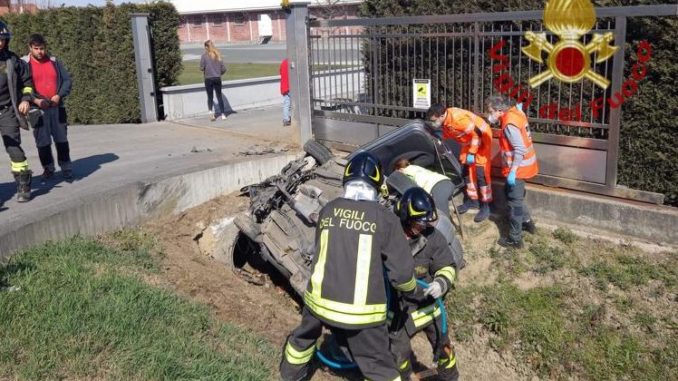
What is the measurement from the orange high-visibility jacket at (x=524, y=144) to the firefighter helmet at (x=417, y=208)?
8.64ft

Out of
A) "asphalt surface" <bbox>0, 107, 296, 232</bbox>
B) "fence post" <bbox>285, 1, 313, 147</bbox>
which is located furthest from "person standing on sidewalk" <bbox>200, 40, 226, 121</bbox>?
"fence post" <bbox>285, 1, 313, 147</bbox>

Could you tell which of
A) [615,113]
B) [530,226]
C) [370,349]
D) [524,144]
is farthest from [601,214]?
[370,349]

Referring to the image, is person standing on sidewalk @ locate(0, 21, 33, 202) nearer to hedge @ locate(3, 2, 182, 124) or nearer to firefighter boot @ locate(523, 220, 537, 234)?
firefighter boot @ locate(523, 220, 537, 234)

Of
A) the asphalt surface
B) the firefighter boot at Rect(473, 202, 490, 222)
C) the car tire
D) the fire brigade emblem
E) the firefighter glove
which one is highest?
the fire brigade emblem

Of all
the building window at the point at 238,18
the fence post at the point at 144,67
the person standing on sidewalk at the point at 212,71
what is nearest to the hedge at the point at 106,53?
the fence post at the point at 144,67

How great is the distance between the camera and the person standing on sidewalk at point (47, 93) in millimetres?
8062

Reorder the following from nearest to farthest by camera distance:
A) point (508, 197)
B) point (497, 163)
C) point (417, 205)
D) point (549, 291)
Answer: point (417, 205)
point (549, 291)
point (508, 197)
point (497, 163)

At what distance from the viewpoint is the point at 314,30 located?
1076 cm

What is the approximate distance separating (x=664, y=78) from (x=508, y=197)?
2.02m

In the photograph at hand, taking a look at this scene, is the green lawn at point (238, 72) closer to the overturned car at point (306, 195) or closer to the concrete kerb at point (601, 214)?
the overturned car at point (306, 195)

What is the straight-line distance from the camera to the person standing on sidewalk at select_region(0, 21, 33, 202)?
7258 millimetres

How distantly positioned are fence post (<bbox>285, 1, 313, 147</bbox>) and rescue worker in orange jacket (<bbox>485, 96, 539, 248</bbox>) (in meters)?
4.23

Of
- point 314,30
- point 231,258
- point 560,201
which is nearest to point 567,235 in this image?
point 560,201

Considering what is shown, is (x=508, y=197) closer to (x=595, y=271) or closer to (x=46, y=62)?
(x=595, y=271)
